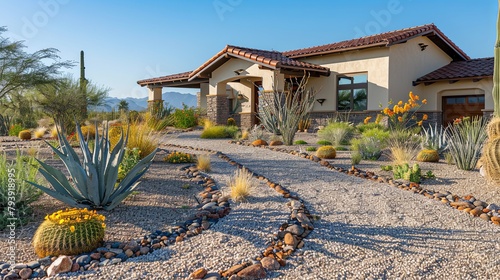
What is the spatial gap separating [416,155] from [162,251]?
8110mm

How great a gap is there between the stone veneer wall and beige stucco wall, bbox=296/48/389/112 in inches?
169

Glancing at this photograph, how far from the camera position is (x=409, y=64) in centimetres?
1866

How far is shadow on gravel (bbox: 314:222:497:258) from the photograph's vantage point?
439cm

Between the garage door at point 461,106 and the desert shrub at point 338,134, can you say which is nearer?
the desert shrub at point 338,134

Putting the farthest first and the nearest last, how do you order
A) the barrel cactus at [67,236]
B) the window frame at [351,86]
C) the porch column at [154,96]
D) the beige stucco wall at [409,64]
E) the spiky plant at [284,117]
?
the porch column at [154,96], the window frame at [351,86], the beige stucco wall at [409,64], the spiky plant at [284,117], the barrel cactus at [67,236]

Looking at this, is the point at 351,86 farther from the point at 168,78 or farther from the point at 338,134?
the point at 168,78

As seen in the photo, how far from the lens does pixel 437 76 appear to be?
60.8ft

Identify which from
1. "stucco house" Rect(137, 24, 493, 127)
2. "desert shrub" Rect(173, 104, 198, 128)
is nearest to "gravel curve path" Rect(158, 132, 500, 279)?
"stucco house" Rect(137, 24, 493, 127)

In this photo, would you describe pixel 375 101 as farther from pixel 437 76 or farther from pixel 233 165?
pixel 233 165

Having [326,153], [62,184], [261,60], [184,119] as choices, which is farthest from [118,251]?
[184,119]

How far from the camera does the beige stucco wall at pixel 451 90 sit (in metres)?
17.3

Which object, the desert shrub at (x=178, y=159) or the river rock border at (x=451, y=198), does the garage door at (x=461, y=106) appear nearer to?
the river rock border at (x=451, y=198)

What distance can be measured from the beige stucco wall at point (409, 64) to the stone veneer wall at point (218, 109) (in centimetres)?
773

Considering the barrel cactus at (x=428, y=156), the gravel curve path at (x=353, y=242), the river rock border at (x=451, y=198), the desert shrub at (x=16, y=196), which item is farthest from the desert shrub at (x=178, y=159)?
the barrel cactus at (x=428, y=156)
